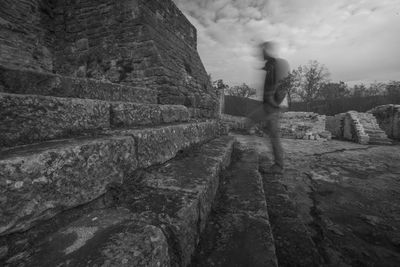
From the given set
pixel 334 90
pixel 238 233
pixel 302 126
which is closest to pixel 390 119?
pixel 302 126

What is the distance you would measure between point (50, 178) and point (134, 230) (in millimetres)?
417

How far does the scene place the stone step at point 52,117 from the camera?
35.4 inches

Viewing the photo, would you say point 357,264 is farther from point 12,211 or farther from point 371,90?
point 371,90

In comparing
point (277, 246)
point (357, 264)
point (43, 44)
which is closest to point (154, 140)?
point (277, 246)

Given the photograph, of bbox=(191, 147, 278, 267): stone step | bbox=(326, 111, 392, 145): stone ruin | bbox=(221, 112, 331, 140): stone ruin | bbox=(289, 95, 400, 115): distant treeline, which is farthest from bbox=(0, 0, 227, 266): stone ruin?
bbox=(289, 95, 400, 115): distant treeline

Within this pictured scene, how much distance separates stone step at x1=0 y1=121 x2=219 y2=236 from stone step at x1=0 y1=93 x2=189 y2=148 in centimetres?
9

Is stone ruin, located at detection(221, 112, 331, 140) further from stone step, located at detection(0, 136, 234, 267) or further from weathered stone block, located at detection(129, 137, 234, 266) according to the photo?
stone step, located at detection(0, 136, 234, 267)

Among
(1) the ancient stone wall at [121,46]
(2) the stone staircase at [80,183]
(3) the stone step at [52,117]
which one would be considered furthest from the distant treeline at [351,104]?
(3) the stone step at [52,117]

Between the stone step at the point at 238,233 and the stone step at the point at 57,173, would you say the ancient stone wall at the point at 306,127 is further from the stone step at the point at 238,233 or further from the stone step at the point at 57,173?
the stone step at the point at 57,173

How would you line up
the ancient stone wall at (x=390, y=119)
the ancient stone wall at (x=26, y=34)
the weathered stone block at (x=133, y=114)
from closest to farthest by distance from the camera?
the weathered stone block at (x=133, y=114)
the ancient stone wall at (x=26, y=34)
the ancient stone wall at (x=390, y=119)

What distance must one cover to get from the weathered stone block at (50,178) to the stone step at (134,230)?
0.23 feet

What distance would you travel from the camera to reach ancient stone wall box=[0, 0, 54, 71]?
12.0ft

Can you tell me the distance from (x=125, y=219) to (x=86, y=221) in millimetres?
172

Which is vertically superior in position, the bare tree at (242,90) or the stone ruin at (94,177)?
the bare tree at (242,90)
